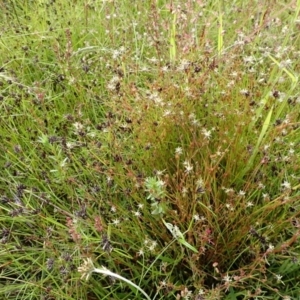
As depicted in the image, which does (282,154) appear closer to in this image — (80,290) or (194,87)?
(194,87)

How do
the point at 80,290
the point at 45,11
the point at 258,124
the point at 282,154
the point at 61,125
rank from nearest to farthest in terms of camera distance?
the point at 80,290 → the point at 282,154 → the point at 258,124 → the point at 61,125 → the point at 45,11

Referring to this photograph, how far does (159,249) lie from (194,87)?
0.58m

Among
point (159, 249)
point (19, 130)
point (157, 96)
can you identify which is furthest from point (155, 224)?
point (19, 130)

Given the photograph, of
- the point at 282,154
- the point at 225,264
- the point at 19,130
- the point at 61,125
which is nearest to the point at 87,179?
the point at 61,125

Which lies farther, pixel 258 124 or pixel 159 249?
pixel 258 124

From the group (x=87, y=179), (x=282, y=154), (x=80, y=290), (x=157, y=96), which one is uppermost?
(x=157, y=96)

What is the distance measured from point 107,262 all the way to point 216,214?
43 cm

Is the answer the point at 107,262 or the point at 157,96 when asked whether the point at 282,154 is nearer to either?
the point at 157,96

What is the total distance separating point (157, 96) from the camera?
66.1 inches

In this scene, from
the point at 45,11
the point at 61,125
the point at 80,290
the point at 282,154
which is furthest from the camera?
the point at 45,11

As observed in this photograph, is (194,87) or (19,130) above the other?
(194,87)

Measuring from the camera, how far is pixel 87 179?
1.90 m

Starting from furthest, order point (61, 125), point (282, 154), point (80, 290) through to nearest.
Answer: point (61, 125)
point (282, 154)
point (80, 290)

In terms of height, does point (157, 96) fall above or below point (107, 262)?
above
